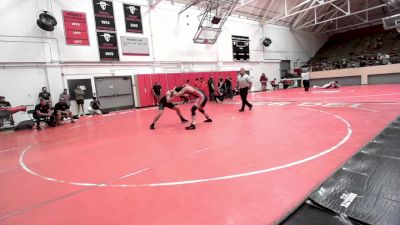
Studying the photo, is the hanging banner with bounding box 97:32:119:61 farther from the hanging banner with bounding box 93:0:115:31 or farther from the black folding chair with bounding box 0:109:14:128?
the black folding chair with bounding box 0:109:14:128

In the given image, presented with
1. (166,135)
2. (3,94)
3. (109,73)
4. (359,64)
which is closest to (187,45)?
(109,73)

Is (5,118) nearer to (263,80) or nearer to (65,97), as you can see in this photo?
(65,97)

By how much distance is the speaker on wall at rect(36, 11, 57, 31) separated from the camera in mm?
11211

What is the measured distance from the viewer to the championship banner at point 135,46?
46.8 feet

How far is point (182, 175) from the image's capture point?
2967 millimetres

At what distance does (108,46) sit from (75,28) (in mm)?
1851

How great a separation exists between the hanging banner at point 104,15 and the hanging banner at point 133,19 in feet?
2.92

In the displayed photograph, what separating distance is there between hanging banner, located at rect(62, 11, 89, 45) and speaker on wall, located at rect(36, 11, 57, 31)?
0.87 m

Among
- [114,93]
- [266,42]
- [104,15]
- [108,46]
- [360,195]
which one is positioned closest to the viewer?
[360,195]

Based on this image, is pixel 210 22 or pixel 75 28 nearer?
pixel 75 28

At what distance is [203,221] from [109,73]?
1352cm

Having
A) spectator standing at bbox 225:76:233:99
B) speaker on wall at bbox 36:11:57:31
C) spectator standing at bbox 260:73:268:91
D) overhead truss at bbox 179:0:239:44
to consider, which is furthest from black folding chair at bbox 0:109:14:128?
spectator standing at bbox 260:73:268:91

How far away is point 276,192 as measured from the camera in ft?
7.72

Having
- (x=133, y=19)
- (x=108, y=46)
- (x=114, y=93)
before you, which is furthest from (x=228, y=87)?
(x=108, y=46)
